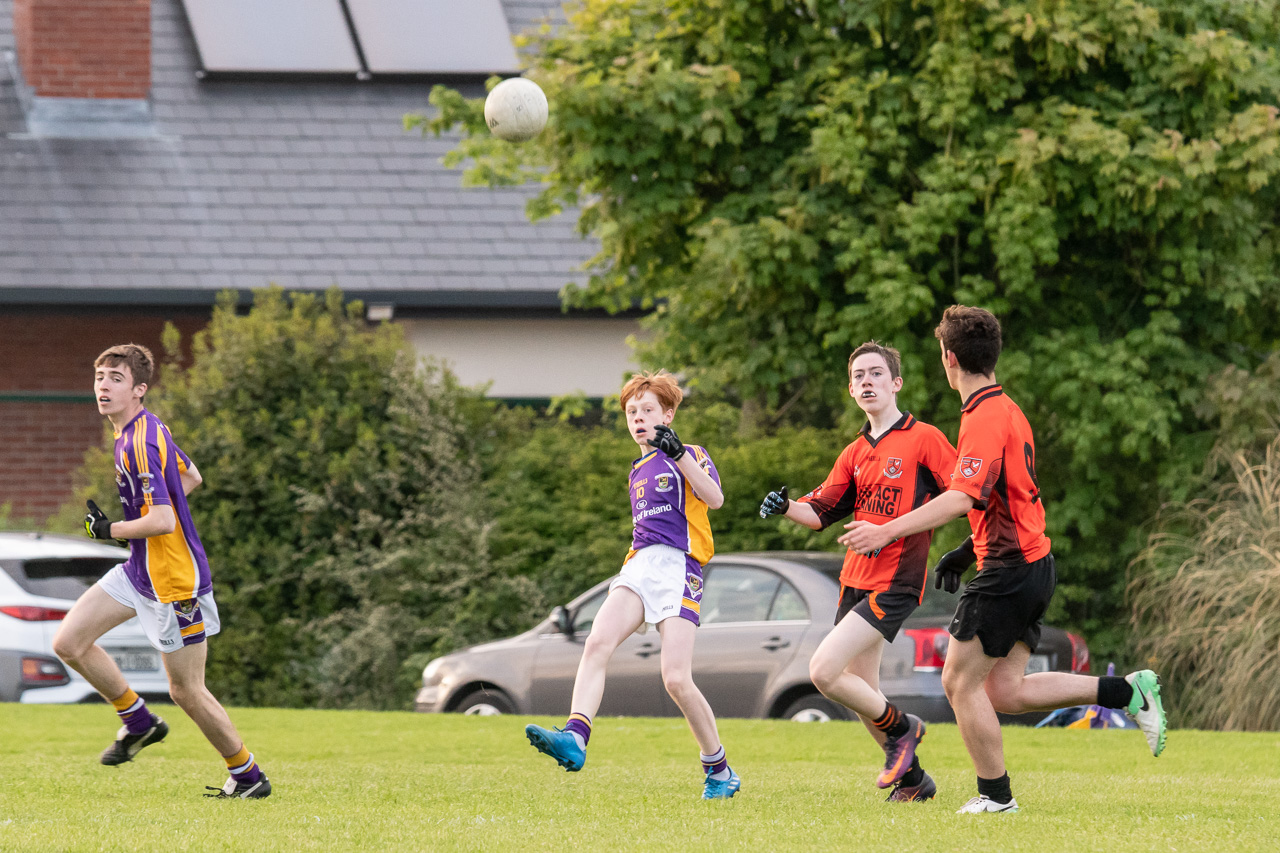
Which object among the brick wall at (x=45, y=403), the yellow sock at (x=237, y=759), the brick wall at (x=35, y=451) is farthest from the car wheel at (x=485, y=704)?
the brick wall at (x=35, y=451)

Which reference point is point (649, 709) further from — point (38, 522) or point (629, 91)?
point (38, 522)

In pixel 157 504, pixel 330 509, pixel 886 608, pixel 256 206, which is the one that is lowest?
pixel 330 509

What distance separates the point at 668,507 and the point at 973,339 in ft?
5.24

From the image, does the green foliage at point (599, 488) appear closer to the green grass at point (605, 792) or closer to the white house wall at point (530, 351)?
the white house wall at point (530, 351)

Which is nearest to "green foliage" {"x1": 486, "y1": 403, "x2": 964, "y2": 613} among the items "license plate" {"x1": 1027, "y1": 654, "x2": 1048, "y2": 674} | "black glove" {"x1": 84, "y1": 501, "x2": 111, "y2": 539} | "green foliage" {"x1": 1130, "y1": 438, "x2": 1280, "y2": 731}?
"green foliage" {"x1": 1130, "y1": 438, "x2": 1280, "y2": 731}

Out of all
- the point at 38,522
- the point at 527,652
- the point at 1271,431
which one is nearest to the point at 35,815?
the point at 527,652

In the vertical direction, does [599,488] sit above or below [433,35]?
below

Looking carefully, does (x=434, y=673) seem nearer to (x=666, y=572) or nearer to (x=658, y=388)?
(x=666, y=572)

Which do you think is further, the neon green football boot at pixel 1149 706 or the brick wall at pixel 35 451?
the brick wall at pixel 35 451

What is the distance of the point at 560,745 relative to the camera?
6371 millimetres

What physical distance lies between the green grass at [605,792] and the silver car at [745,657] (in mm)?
369

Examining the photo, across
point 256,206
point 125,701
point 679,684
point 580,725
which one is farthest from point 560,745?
point 256,206

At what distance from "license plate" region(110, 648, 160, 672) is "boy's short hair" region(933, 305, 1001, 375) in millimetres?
8240

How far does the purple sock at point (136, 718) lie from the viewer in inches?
314
